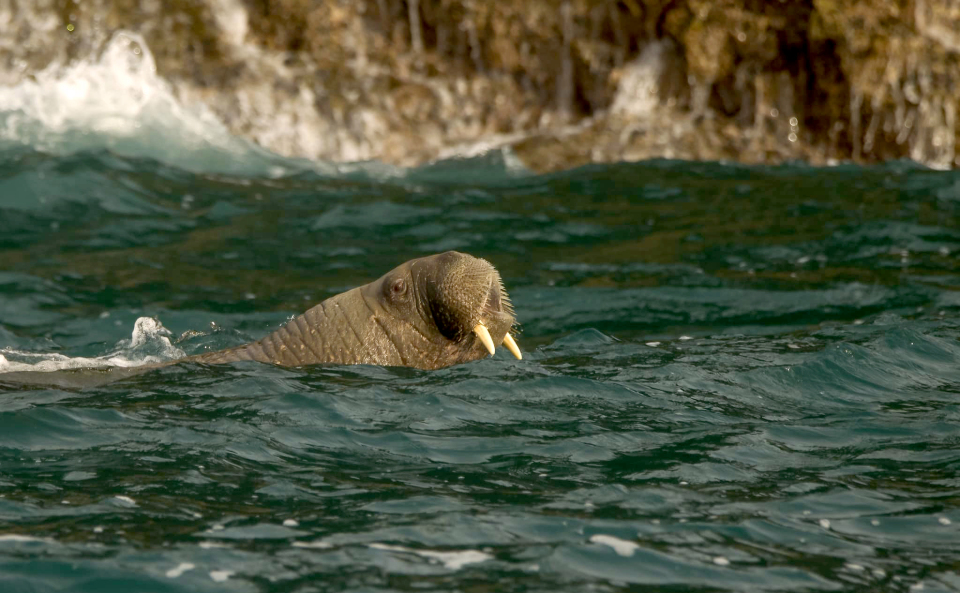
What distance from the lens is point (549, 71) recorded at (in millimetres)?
18422

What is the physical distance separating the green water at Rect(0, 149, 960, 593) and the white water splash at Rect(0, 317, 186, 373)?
38 millimetres

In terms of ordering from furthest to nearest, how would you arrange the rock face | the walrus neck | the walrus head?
the rock face, the walrus neck, the walrus head

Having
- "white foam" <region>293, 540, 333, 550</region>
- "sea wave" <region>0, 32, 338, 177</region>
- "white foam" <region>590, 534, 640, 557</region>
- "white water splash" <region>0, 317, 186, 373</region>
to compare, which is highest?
"sea wave" <region>0, 32, 338, 177</region>

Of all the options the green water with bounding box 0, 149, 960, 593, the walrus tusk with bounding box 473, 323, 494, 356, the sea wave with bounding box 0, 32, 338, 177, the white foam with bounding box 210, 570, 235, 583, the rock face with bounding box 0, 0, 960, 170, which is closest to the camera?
the white foam with bounding box 210, 570, 235, 583

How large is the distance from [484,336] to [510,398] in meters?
0.41

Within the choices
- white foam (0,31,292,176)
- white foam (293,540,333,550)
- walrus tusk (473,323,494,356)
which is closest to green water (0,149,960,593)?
white foam (293,540,333,550)

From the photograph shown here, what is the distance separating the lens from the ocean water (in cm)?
498

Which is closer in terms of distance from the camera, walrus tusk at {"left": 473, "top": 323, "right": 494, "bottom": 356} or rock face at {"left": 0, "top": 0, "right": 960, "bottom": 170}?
walrus tusk at {"left": 473, "top": 323, "right": 494, "bottom": 356}

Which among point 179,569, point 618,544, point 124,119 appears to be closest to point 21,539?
point 179,569

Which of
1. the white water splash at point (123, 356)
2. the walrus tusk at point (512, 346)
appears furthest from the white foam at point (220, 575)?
the white water splash at point (123, 356)

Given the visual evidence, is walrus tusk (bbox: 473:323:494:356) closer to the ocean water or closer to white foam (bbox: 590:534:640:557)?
the ocean water

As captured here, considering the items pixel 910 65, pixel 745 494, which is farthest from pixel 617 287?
pixel 910 65

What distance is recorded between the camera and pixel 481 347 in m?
7.94

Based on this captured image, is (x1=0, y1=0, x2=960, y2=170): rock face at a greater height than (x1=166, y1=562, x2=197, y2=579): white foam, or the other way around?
(x1=0, y1=0, x2=960, y2=170): rock face
